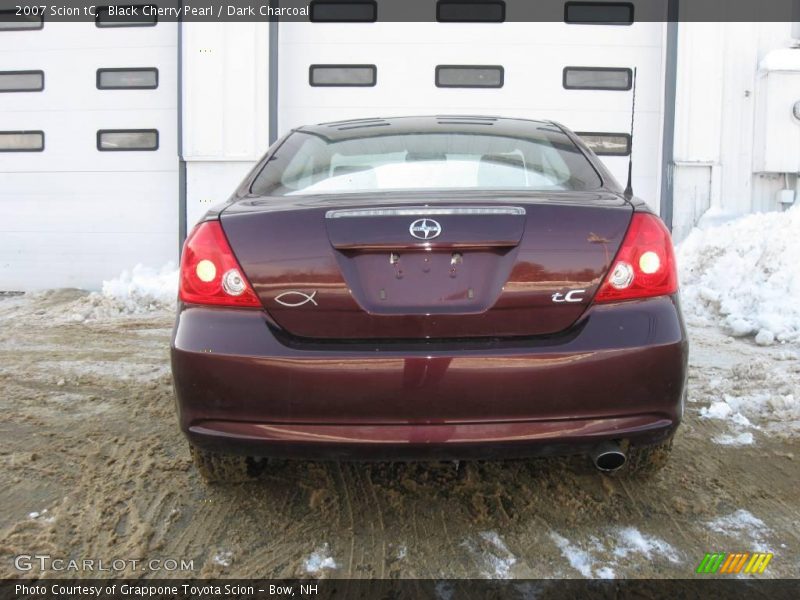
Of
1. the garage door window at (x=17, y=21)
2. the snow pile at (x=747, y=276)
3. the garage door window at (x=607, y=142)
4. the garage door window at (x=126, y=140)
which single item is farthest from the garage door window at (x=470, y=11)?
the garage door window at (x=17, y=21)

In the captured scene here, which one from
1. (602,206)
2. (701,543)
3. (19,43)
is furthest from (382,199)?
(19,43)

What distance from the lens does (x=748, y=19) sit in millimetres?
6859

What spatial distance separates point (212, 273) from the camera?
2.06m

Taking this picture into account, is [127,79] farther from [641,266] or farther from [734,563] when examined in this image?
[734,563]

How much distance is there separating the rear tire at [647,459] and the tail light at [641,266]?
1.89 feet

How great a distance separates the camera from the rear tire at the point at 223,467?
93.4 inches

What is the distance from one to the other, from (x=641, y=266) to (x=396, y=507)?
1.11 metres

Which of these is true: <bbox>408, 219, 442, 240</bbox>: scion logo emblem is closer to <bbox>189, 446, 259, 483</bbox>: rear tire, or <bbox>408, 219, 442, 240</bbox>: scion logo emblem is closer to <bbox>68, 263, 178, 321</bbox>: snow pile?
<bbox>189, 446, 259, 483</bbox>: rear tire

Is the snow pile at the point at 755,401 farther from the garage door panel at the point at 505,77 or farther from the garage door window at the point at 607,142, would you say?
the garage door panel at the point at 505,77

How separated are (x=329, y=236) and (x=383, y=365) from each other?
0.39 meters

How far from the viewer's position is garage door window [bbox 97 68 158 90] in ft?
23.7

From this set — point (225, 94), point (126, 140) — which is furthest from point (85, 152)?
point (225, 94)

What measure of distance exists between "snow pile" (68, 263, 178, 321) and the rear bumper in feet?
14.5

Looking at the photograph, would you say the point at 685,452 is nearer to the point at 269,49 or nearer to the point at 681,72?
the point at 681,72
